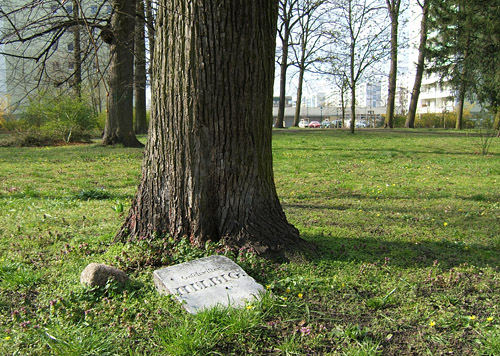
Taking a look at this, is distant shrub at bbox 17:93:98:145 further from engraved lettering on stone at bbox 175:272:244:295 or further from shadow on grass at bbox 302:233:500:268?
engraved lettering on stone at bbox 175:272:244:295

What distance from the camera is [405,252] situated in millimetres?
4074

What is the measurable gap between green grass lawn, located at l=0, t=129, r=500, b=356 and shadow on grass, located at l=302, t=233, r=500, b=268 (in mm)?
19

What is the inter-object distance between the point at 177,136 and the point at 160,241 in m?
1.02

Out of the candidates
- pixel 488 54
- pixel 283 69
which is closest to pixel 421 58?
pixel 488 54

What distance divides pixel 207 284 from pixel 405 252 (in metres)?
2.20

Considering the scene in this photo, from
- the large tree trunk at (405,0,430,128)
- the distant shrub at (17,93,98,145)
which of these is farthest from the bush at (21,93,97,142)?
the large tree trunk at (405,0,430,128)

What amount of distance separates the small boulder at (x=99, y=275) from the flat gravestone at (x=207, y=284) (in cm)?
30

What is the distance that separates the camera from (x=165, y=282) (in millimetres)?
3066

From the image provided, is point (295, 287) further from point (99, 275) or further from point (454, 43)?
point (454, 43)

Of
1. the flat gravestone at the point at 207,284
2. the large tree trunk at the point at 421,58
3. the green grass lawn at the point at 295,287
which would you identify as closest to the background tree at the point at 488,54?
the large tree trunk at the point at 421,58

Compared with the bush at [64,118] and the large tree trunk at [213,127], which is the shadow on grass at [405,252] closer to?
the large tree trunk at [213,127]

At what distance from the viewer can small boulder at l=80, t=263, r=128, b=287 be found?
3080 millimetres

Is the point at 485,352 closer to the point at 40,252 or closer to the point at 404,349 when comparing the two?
the point at 404,349

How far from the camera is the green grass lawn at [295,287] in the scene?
2.52 m
